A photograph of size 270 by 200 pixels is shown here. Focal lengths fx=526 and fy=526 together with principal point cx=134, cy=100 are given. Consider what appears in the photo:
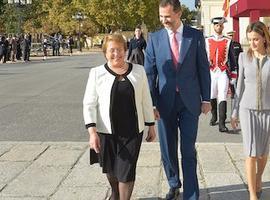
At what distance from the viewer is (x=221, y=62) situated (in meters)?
8.77

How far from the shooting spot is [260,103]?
15.6ft

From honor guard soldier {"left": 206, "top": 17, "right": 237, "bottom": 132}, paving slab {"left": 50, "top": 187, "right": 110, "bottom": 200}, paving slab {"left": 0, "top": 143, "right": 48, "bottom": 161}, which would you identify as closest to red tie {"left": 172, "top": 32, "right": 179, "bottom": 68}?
paving slab {"left": 50, "top": 187, "right": 110, "bottom": 200}

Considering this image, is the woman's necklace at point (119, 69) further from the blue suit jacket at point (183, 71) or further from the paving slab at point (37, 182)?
the paving slab at point (37, 182)

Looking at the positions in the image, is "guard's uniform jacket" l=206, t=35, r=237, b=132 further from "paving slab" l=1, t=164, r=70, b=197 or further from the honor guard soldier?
"paving slab" l=1, t=164, r=70, b=197

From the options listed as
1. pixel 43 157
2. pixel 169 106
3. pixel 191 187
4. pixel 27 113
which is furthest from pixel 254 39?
pixel 27 113

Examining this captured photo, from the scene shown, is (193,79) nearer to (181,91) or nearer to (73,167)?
(181,91)

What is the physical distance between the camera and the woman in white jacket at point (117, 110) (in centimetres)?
428

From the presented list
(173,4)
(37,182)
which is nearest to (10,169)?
(37,182)

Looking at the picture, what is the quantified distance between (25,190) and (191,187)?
5.87 feet

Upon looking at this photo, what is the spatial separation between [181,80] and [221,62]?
4.24m

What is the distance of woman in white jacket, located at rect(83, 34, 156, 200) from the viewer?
4.28 m

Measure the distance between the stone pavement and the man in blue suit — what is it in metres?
0.72

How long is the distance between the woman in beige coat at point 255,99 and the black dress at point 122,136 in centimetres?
109

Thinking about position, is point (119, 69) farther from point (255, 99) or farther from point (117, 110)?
point (255, 99)
